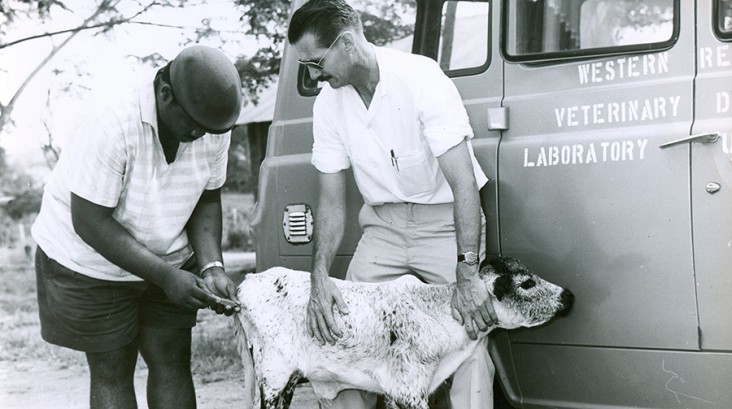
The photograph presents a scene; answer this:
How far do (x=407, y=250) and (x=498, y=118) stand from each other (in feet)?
1.96

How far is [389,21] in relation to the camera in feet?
12.1

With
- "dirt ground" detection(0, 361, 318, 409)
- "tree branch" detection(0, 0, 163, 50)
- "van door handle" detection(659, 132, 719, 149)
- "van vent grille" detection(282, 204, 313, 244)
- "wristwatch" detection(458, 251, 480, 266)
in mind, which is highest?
"tree branch" detection(0, 0, 163, 50)

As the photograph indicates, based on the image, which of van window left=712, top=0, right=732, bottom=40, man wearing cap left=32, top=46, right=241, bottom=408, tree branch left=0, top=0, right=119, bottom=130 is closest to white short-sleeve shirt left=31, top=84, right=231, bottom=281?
man wearing cap left=32, top=46, right=241, bottom=408

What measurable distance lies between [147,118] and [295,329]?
0.89 meters

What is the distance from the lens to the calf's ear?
117 inches

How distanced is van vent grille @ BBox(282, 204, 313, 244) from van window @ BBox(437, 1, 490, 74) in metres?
0.84

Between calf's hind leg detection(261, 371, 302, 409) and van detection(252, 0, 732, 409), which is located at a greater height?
van detection(252, 0, 732, 409)

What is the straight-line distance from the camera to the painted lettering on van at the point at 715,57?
2772 mm

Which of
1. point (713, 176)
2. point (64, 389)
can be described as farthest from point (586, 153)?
point (64, 389)

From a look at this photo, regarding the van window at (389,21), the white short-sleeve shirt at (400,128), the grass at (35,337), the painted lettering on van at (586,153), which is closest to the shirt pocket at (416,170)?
the white short-sleeve shirt at (400,128)

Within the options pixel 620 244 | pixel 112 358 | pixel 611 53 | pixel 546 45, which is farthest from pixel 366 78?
pixel 112 358

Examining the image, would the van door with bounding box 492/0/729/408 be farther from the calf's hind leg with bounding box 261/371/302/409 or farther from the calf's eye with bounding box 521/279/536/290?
the calf's hind leg with bounding box 261/371/302/409

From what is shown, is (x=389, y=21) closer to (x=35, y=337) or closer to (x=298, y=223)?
(x=298, y=223)

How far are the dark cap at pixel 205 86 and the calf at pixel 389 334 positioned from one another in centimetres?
65
